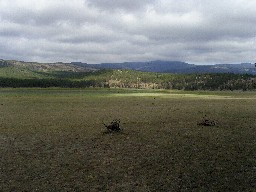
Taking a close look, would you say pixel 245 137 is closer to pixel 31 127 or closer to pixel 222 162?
pixel 222 162

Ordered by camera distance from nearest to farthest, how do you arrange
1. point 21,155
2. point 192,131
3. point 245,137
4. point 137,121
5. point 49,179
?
point 49,179, point 21,155, point 245,137, point 192,131, point 137,121

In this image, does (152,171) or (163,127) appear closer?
(152,171)

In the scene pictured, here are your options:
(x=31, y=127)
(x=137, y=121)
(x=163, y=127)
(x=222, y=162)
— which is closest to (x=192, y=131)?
(x=163, y=127)

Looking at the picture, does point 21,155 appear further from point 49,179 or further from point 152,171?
point 152,171

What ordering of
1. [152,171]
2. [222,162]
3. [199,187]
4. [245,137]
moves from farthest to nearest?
[245,137] < [222,162] < [152,171] < [199,187]

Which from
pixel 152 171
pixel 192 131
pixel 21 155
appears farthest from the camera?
pixel 192 131

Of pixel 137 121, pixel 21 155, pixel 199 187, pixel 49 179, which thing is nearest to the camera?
pixel 199 187

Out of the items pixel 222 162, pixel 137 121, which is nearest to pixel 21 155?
pixel 222 162

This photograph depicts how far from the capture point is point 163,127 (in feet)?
137

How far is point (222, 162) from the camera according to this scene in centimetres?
2491

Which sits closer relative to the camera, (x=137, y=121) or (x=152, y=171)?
(x=152, y=171)

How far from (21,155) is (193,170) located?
13.4m

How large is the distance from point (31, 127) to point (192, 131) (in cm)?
1911

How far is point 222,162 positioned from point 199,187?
6.30m
